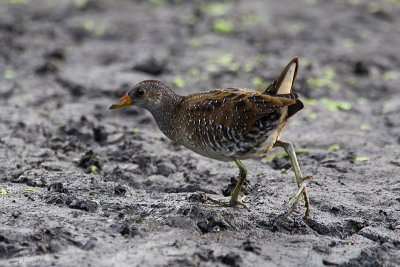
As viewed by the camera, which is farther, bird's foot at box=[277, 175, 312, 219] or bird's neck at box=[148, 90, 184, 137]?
bird's neck at box=[148, 90, 184, 137]

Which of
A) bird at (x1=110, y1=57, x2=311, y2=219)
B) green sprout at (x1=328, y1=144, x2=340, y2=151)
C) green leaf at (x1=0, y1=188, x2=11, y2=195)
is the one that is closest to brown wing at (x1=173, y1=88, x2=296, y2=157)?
bird at (x1=110, y1=57, x2=311, y2=219)

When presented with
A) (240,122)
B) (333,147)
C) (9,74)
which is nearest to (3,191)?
(240,122)

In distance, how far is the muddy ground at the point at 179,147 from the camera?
4.01 metres

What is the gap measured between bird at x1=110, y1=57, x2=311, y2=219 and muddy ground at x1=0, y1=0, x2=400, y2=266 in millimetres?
460

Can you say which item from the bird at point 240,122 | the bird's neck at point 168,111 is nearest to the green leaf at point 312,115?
the bird at point 240,122

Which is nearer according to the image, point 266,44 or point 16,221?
point 16,221

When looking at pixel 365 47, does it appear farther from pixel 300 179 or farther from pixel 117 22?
pixel 300 179

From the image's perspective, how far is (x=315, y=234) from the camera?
4.30 m

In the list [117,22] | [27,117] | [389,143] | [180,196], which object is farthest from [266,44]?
[180,196]

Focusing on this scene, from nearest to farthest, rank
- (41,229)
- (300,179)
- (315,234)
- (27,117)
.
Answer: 1. (41,229)
2. (315,234)
3. (300,179)
4. (27,117)

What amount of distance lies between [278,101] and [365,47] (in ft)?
17.3

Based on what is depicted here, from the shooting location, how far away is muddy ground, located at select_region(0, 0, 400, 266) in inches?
158

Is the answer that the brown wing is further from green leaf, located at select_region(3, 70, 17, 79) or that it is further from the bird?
green leaf, located at select_region(3, 70, 17, 79)

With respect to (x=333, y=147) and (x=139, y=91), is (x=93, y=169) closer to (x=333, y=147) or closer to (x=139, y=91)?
(x=139, y=91)
